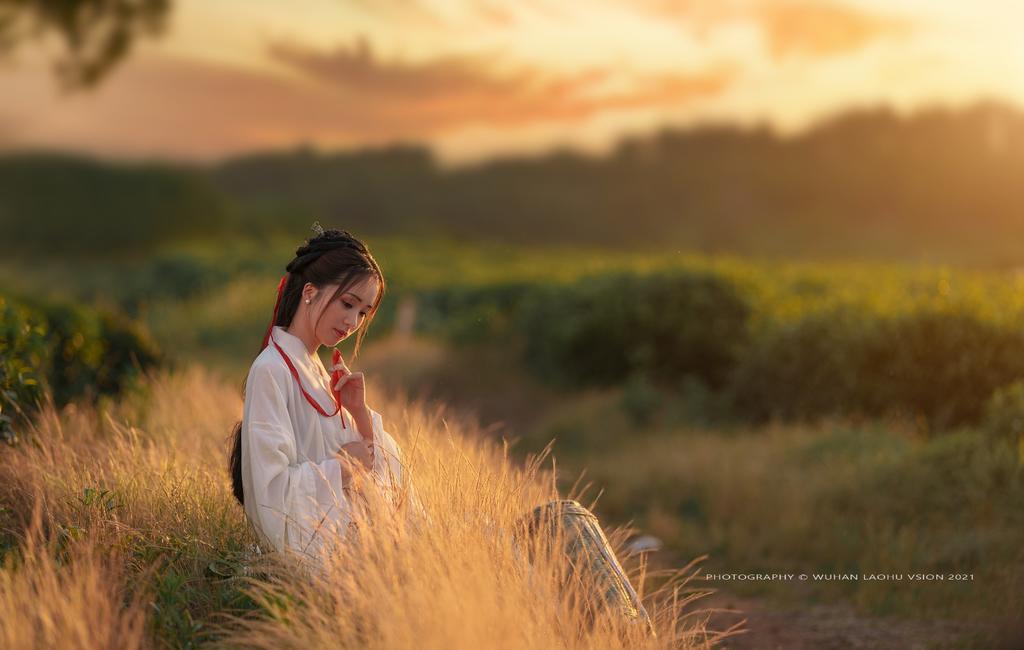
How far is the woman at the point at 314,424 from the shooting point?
4234 mm

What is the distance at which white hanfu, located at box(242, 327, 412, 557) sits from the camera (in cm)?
422

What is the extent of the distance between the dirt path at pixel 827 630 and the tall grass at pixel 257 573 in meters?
1.56

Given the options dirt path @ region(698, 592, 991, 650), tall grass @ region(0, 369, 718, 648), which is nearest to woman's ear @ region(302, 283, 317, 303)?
tall grass @ region(0, 369, 718, 648)

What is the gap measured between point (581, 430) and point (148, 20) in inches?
654

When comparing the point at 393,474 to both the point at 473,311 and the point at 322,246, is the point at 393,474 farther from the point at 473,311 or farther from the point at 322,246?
the point at 473,311

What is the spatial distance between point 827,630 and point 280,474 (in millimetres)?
4159

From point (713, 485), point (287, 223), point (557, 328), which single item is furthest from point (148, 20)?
point (287, 223)

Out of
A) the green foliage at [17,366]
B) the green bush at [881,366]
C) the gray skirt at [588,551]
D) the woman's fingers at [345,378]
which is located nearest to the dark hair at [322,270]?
the woman's fingers at [345,378]

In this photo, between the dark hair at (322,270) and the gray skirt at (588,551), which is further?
the gray skirt at (588,551)

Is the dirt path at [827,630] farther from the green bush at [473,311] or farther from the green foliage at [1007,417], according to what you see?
the green bush at [473,311]

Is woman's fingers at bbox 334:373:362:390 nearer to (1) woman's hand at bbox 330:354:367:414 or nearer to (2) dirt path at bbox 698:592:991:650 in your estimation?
(1) woman's hand at bbox 330:354:367:414

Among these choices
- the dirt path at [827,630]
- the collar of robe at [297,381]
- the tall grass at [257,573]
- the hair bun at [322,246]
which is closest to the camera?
the tall grass at [257,573]

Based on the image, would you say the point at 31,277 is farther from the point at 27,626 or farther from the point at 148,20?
the point at 27,626

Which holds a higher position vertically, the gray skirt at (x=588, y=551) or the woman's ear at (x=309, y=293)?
the woman's ear at (x=309, y=293)
